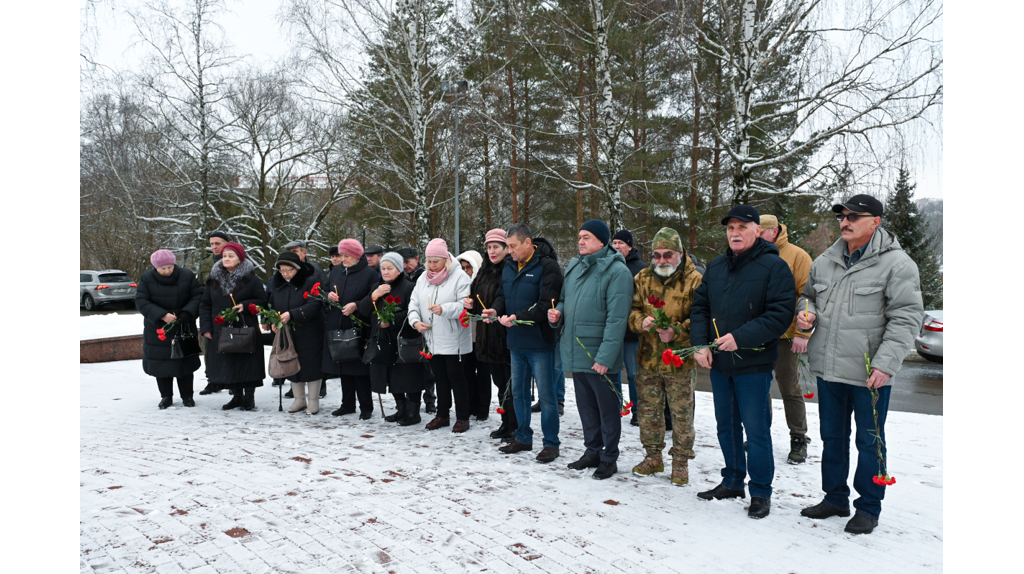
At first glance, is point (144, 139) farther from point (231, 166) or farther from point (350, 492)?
point (350, 492)

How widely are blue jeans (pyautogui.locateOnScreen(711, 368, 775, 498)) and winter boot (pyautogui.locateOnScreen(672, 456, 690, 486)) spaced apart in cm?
30

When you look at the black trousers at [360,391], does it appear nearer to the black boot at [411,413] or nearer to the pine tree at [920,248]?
the black boot at [411,413]

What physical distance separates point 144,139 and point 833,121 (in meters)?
21.0

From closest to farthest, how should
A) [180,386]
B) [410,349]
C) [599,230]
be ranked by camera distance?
[599,230] < [410,349] < [180,386]

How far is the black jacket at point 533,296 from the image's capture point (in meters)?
5.06

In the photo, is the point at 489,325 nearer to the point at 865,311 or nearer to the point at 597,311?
the point at 597,311

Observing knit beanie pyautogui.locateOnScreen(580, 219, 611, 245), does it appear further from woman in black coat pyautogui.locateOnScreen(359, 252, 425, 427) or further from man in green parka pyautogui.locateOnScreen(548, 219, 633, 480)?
woman in black coat pyautogui.locateOnScreen(359, 252, 425, 427)

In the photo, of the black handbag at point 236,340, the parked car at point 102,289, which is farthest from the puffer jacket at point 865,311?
the parked car at point 102,289

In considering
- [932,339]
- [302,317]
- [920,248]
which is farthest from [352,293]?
[920,248]

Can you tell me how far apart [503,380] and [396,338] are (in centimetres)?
130

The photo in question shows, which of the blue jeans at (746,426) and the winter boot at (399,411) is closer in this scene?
the blue jeans at (746,426)

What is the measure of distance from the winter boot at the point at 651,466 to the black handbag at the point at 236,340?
179 inches

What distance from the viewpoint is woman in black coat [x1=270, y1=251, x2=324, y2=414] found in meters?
6.80

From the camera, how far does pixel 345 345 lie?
6516 mm
